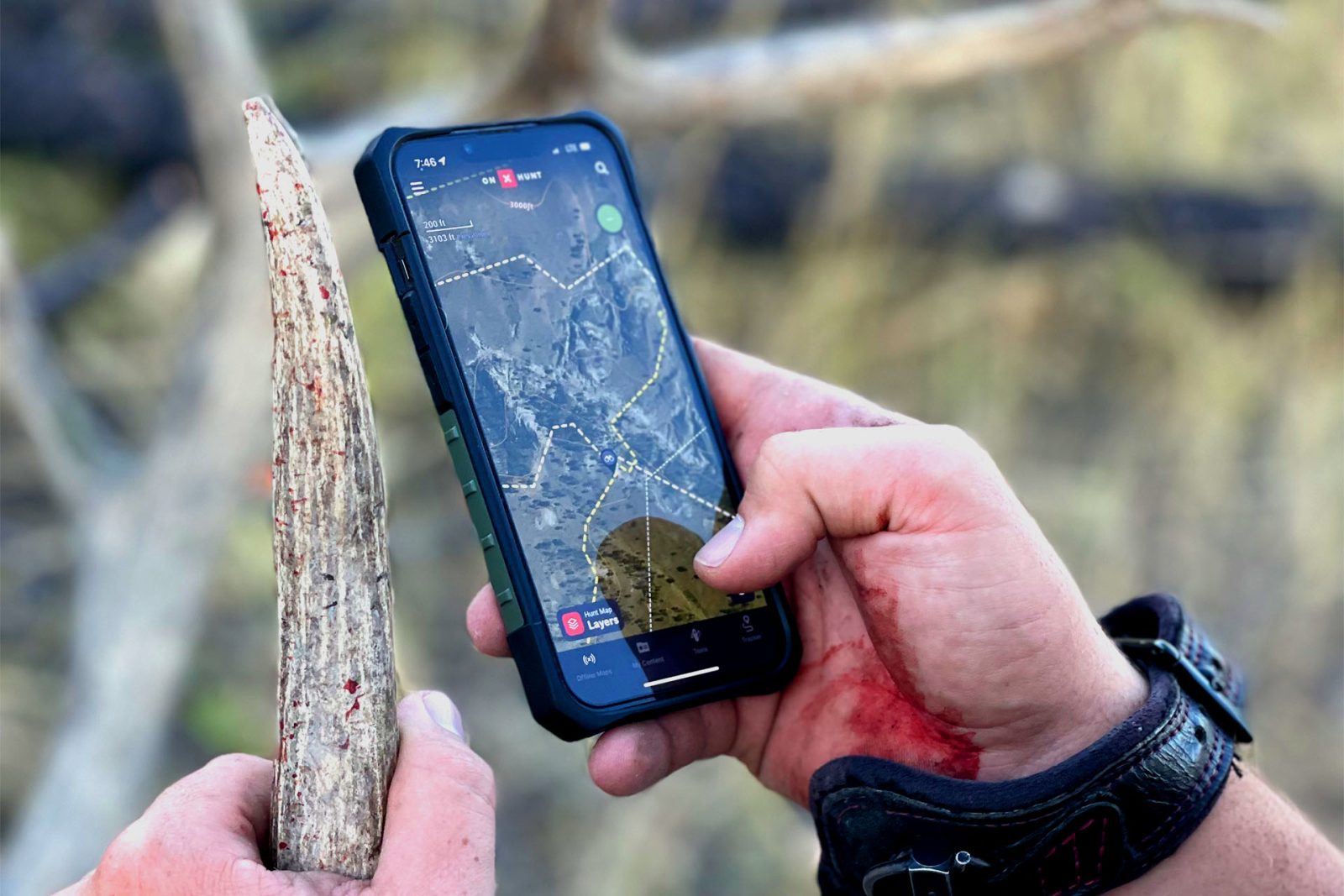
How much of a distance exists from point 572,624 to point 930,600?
0.82ft

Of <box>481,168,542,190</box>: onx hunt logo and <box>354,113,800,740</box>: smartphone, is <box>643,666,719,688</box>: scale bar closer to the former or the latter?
<box>354,113,800,740</box>: smartphone

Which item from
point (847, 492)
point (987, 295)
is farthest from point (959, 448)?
point (987, 295)

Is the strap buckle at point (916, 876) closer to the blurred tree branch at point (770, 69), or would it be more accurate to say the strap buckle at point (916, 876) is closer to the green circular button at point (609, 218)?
the green circular button at point (609, 218)

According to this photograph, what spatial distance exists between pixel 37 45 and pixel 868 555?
247 centimetres

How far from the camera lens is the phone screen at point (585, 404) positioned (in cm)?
85

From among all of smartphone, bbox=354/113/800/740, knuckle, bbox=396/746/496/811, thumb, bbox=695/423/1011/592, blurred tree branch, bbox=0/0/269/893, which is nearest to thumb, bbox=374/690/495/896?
knuckle, bbox=396/746/496/811

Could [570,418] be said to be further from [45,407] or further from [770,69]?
[45,407]

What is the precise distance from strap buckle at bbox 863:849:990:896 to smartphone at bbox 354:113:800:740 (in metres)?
0.18

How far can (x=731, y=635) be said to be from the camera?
90 cm

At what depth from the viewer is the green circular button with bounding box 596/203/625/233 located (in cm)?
95

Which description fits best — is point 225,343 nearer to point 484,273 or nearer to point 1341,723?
point 484,273

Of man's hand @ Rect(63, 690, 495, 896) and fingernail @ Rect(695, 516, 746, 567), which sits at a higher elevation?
fingernail @ Rect(695, 516, 746, 567)

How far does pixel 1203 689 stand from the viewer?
814 millimetres

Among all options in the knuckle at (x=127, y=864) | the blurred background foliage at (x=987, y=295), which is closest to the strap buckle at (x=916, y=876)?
the knuckle at (x=127, y=864)
